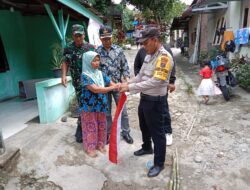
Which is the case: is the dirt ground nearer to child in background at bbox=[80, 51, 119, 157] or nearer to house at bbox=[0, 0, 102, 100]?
child in background at bbox=[80, 51, 119, 157]

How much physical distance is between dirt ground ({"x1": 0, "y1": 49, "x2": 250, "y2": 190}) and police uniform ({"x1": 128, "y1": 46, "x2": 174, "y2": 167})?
401 mm

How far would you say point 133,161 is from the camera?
130 inches

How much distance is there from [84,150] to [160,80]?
1.69m

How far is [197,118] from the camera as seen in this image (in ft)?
16.3

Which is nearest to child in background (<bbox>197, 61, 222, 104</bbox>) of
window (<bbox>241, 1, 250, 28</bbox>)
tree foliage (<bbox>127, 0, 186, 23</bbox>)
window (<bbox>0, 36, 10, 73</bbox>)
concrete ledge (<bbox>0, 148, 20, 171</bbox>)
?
window (<bbox>241, 1, 250, 28</bbox>)

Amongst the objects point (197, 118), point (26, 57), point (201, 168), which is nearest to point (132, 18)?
point (26, 57)

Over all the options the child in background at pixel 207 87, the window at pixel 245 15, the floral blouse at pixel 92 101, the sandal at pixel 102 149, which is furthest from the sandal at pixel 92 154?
the window at pixel 245 15

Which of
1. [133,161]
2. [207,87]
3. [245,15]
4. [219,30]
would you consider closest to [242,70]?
[207,87]

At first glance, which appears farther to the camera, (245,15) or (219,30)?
(219,30)

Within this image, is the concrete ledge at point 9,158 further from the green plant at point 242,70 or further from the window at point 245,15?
the window at point 245,15

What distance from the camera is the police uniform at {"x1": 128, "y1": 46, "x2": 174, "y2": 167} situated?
8.23 ft

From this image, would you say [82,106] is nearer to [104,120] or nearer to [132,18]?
[104,120]

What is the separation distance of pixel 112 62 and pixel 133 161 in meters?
1.39

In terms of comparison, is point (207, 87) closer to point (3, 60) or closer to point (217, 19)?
point (3, 60)
